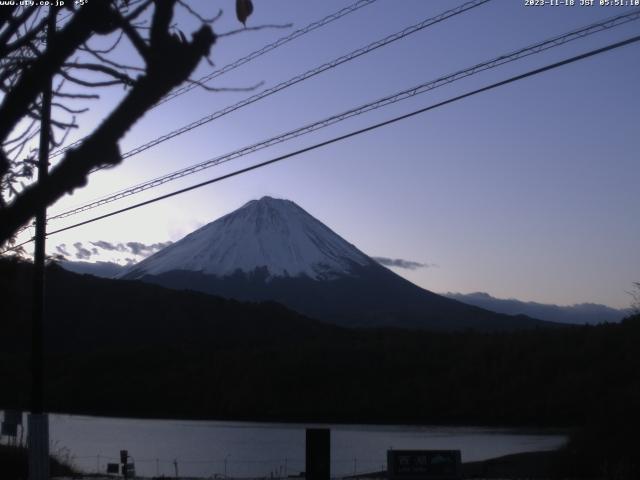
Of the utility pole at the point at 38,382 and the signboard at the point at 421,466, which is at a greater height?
the utility pole at the point at 38,382

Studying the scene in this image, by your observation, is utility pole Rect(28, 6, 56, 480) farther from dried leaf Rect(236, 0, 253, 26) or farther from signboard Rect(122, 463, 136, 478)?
dried leaf Rect(236, 0, 253, 26)

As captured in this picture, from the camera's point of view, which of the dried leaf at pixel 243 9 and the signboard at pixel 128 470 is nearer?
the dried leaf at pixel 243 9

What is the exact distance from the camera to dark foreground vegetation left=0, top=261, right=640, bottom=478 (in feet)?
187

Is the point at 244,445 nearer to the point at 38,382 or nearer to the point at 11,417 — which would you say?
the point at 11,417

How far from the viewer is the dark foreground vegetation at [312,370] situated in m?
57.0

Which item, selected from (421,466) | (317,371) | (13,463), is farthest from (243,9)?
(317,371)

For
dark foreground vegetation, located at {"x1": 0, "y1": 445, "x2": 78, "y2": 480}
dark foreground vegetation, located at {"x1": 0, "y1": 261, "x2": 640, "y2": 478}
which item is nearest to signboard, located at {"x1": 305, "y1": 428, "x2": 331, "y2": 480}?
dark foreground vegetation, located at {"x1": 0, "y1": 445, "x2": 78, "y2": 480}

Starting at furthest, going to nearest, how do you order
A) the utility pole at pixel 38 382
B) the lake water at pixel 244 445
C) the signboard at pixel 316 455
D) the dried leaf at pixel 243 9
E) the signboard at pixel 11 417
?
the lake water at pixel 244 445, the signboard at pixel 11 417, the signboard at pixel 316 455, the utility pole at pixel 38 382, the dried leaf at pixel 243 9

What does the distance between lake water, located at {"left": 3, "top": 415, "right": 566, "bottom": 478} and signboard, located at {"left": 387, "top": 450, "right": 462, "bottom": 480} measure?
9347 millimetres

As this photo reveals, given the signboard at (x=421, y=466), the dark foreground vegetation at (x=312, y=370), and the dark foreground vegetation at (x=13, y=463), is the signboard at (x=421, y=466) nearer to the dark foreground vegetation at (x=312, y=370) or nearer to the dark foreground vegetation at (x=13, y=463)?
the dark foreground vegetation at (x=13, y=463)

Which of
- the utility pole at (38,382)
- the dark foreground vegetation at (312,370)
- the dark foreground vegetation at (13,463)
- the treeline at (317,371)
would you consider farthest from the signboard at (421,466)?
the dark foreground vegetation at (312,370)

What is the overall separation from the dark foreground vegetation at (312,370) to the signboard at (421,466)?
36167mm

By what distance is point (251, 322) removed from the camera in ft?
281

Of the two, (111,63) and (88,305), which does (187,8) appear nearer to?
(111,63)
